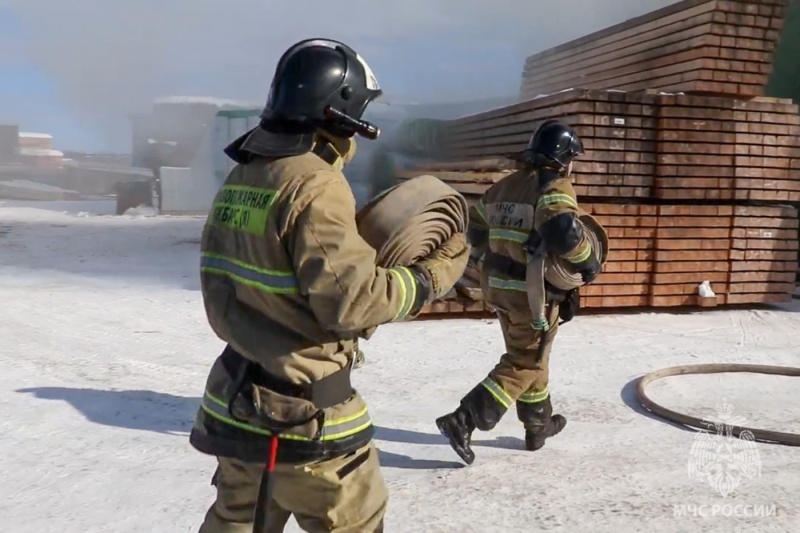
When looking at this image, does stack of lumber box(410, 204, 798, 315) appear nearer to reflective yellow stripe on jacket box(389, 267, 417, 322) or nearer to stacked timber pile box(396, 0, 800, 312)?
stacked timber pile box(396, 0, 800, 312)

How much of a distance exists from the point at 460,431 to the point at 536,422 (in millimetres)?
420

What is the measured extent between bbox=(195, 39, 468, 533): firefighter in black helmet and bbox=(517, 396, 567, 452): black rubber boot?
5.63 ft

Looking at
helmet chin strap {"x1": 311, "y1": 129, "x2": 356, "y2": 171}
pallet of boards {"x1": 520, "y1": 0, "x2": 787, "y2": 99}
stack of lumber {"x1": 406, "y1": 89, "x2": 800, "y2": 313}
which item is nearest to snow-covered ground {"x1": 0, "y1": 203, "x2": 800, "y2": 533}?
stack of lumber {"x1": 406, "y1": 89, "x2": 800, "y2": 313}

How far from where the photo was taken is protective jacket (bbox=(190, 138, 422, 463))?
5.66ft

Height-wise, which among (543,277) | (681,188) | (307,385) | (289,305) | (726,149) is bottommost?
(307,385)

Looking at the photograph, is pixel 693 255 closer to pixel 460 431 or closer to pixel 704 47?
pixel 704 47

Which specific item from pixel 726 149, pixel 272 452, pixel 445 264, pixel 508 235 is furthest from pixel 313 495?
pixel 726 149

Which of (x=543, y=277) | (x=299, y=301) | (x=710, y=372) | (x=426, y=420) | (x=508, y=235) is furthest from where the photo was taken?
(x=710, y=372)

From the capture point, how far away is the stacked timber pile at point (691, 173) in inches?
265

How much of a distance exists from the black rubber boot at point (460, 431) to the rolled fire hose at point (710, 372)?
4.32 feet

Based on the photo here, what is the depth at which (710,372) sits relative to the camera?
16.7 ft

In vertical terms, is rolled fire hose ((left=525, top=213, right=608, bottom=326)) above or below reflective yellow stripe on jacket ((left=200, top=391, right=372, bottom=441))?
above
